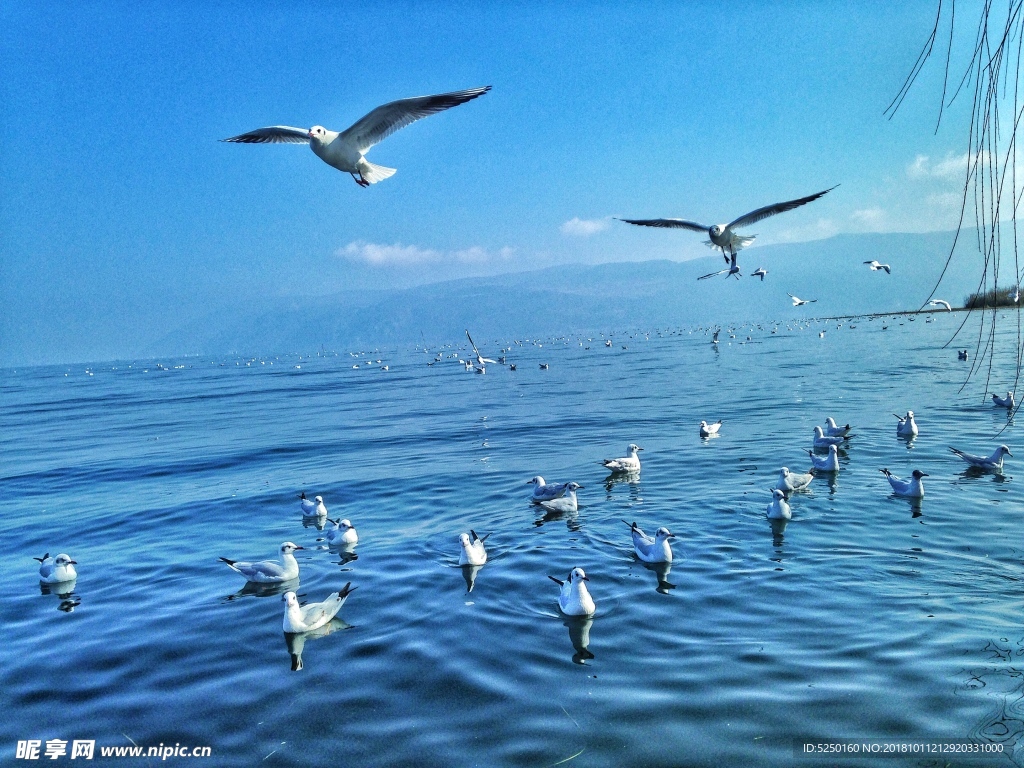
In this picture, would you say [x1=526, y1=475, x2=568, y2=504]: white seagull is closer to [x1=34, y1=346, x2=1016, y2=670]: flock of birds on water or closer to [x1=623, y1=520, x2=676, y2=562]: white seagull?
[x1=34, y1=346, x2=1016, y2=670]: flock of birds on water


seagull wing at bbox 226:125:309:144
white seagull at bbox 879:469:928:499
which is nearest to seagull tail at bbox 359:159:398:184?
seagull wing at bbox 226:125:309:144

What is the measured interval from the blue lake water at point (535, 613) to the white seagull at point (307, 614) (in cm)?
16

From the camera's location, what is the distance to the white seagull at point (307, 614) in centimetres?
817

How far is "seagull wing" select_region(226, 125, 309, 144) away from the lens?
35.2 ft

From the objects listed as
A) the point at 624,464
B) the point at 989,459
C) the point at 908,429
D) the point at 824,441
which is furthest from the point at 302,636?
the point at 908,429

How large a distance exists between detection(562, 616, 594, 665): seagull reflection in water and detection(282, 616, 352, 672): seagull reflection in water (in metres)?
2.76

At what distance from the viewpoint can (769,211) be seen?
15758mm

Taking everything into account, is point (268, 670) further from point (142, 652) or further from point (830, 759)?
point (830, 759)

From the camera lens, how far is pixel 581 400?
3222cm

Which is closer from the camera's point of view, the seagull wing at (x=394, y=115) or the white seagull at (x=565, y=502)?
the seagull wing at (x=394, y=115)

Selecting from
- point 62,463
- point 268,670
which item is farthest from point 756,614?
point 62,463

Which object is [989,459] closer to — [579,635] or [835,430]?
[835,430]

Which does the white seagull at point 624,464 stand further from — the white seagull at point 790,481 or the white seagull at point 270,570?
the white seagull at point 270,570

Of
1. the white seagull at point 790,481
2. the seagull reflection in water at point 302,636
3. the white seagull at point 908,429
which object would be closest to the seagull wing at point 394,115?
the seagull reflection in water at point 302,636
